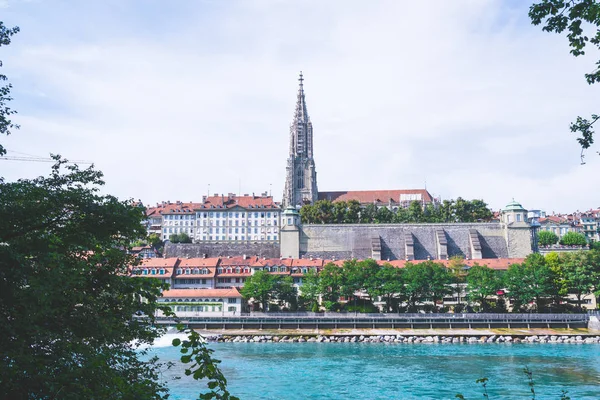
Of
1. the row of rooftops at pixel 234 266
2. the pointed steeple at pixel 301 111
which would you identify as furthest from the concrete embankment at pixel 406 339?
the pointed steeple at pixel 301 111

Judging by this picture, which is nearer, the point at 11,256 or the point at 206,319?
the point at 11,256

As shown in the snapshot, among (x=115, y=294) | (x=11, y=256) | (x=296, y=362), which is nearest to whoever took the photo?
(x=11, y=256)

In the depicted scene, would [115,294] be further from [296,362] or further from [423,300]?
[423,300]

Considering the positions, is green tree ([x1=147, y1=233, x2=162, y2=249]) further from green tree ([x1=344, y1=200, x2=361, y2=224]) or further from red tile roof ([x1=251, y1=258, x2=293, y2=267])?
green tree ([x1=344, y1=200, x2=361, y2=224])

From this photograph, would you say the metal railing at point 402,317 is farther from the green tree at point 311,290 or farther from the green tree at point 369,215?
the green tree at point 369,215

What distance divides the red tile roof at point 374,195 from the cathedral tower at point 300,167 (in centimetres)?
487

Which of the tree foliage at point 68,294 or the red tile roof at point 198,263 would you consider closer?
the tree foliage at point 68,294

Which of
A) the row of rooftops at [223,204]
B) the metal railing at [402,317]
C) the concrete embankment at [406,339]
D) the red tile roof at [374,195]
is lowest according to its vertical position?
the concrete embankment at [406,339]

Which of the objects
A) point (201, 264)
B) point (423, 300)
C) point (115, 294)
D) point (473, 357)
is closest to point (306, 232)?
point (201, 264)

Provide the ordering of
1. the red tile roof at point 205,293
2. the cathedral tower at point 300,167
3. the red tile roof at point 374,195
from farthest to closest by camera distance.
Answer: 1. the red tile roof at point 374,195
2. the cathedral tower at point 300,167
3. the red tile roof at point 205,293

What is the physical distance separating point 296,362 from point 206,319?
26330 mm

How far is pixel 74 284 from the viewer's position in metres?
11.4

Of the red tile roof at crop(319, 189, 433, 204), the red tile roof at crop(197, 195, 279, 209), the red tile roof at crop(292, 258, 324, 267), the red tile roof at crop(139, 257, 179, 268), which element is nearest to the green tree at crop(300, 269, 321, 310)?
the red tile roof at crop(292, 258, 324, 267)

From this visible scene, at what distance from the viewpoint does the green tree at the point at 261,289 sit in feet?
230
